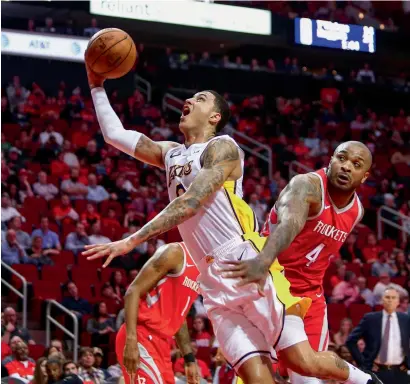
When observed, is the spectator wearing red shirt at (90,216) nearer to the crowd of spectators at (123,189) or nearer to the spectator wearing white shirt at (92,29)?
the crowd of spectators at (123,189)

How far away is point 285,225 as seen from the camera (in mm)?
5023

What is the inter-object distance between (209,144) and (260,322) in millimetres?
1035

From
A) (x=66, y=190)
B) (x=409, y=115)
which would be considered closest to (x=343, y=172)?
(x=66, y=190)

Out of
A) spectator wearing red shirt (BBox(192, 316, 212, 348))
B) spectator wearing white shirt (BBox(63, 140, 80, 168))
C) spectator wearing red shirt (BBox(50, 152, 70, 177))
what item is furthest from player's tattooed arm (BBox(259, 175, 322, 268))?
spectator wearing white shirt (BBox(63, 140, 80, 168))

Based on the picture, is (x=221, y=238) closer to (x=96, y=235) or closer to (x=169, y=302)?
(x=169, y=302)

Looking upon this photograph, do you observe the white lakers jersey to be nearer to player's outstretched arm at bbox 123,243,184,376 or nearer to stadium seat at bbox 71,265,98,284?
player's outstretched arm at bbox 123,243,184,376

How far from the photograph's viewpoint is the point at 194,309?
12156 mm

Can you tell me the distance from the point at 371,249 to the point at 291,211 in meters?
10.7

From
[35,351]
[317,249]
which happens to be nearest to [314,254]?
[317,249]

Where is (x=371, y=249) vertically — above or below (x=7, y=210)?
below

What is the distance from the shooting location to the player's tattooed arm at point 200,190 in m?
4.73

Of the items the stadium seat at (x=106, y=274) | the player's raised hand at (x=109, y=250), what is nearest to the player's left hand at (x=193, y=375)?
the player's raised hand at (x=109, y=250)

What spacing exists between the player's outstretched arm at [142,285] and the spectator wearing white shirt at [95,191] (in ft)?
27.8

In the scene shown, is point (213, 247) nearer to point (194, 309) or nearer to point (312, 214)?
point (312, 214)
